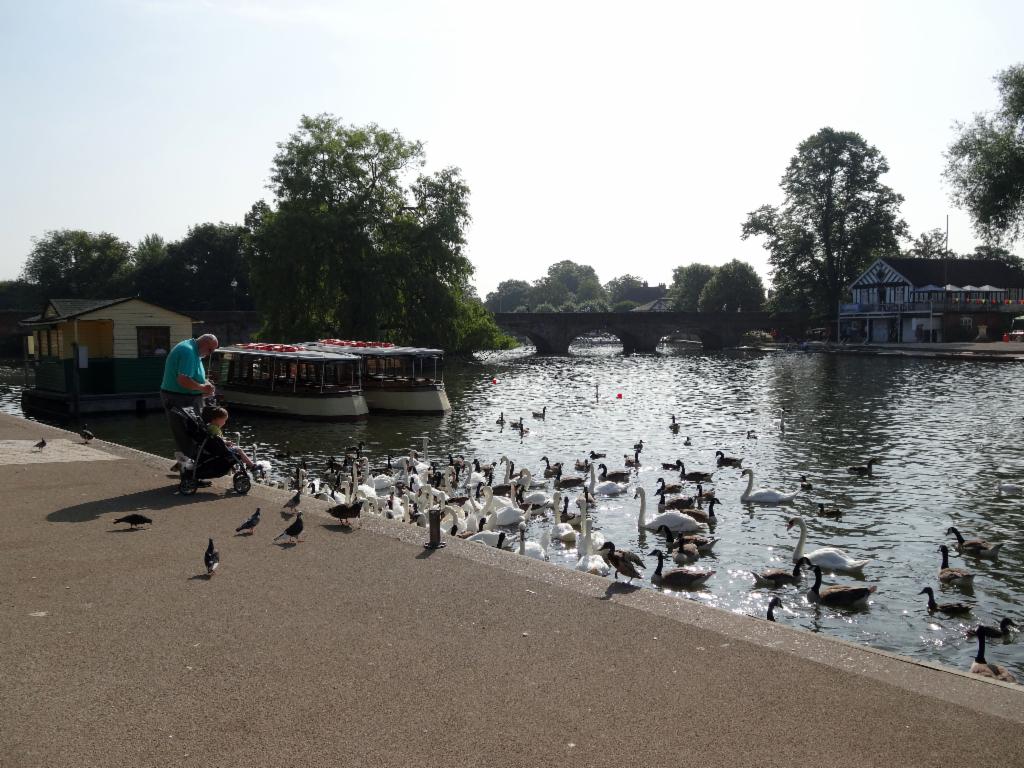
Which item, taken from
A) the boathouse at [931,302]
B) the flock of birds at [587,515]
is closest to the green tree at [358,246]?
the flock of birds at [587,515]

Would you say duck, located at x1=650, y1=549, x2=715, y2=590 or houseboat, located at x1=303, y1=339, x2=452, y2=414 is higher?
houseboat, located at x1=303, y1=339, x2=452, y2=414

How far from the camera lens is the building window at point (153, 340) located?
35.6 metres

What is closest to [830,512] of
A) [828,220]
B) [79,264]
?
[828,220]

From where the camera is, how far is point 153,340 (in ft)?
118

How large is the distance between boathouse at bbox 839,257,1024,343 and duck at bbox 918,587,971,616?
8278 centimetres

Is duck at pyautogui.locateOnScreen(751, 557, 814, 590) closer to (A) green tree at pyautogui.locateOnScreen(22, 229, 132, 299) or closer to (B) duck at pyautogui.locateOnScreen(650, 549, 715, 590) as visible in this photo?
(B) duck at pyautogui.locateOnScreen(650, 549, 715, 590)

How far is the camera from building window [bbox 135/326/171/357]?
117 feet

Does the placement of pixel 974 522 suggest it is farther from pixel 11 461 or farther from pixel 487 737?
pixel 11 461

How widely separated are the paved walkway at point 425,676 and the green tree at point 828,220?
85.9 m

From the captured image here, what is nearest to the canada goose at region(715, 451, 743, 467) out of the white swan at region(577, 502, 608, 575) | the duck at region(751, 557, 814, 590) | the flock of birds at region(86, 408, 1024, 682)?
the flock of birds at region(86, 408, 1024, 682)

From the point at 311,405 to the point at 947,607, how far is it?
26843 millimetres

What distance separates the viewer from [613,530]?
17.1m

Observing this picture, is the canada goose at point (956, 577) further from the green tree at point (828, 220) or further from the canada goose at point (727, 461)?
the green tree at point (828, 220)

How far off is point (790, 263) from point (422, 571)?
8694cm
